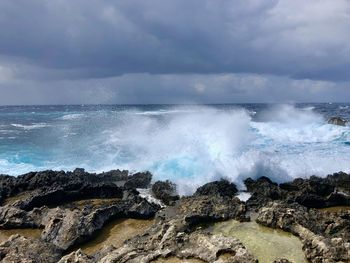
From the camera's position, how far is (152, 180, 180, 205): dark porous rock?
18.5 meters

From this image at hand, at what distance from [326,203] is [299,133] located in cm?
3133

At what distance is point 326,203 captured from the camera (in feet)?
57.6

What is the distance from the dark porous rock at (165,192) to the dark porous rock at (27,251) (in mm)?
7112

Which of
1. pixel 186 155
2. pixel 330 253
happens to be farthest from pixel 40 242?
pixel 186 155

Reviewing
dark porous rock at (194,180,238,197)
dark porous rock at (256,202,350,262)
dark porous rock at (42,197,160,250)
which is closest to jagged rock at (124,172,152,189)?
dark porous rock at (194,180,238,197)

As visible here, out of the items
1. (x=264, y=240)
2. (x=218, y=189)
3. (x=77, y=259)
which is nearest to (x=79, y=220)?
(x=77, y=259)

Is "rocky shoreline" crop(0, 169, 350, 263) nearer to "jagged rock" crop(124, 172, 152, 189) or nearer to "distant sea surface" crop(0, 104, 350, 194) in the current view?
"jagged rock" crop(124, 172, 152, 189)

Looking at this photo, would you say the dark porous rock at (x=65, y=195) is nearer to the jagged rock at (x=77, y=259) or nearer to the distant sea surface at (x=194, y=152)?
the distant sea surface at (x=194, y=152)

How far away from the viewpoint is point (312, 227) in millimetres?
12773

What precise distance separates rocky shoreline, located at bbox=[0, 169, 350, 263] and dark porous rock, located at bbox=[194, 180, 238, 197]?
0.04m

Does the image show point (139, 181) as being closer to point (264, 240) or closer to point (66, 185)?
point (66, 185)

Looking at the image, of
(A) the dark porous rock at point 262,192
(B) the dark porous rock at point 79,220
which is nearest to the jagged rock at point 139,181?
(A) the dark porous rock at point 262,192

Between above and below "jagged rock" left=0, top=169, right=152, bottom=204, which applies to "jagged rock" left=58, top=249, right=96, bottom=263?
above

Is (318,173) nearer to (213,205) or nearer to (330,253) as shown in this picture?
(213,205)
